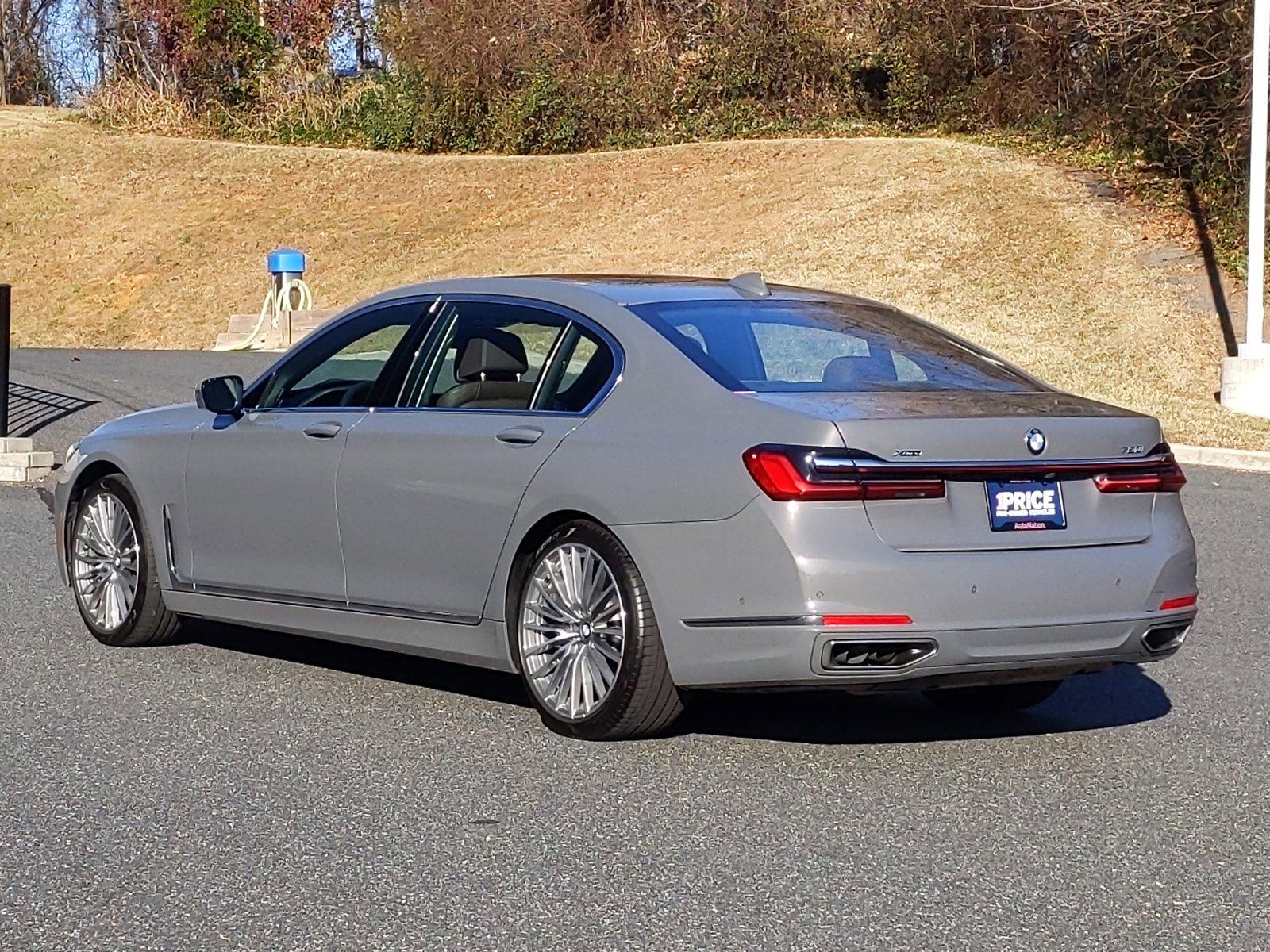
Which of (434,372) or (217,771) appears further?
(434,372)

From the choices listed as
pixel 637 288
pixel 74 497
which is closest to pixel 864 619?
pixel 637 288

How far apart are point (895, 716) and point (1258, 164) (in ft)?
46.8

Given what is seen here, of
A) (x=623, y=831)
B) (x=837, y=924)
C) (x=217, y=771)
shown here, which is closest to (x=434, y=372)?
(x=217, y=771)

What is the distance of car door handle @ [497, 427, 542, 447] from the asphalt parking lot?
97 centimetres

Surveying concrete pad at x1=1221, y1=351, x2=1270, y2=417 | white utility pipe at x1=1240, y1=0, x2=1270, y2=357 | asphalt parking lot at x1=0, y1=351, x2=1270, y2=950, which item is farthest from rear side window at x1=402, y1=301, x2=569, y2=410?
concrete pad at x1=1221, y1=351, x2=1270, y2=417

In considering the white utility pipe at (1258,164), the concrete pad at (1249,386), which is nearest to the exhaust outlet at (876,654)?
the white utility pipe at (1258,164)

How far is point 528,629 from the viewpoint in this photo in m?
6.47

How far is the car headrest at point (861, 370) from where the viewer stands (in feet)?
21.0

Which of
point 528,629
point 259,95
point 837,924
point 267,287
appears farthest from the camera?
point 259,95

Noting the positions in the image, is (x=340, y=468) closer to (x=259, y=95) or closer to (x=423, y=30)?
(x=423, y=30)

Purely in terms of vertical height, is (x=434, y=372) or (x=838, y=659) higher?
(x=434, y=372)

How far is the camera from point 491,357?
702cm

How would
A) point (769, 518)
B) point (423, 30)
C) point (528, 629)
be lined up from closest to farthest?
point (769, 518) < point (528, 629) < point (423, 30)

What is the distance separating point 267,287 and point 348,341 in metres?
28.8
